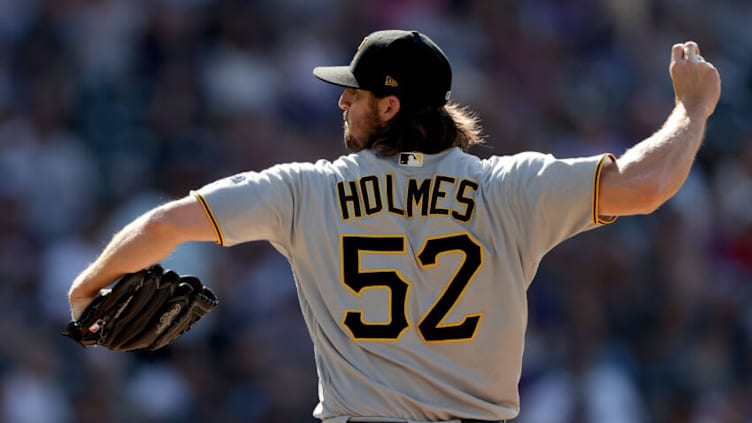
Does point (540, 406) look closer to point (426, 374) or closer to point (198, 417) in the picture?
point (198, 417)

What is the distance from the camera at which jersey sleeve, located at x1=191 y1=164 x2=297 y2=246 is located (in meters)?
3.88

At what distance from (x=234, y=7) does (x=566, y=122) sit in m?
2.74

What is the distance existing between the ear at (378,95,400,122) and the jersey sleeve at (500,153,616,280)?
1.40 feet

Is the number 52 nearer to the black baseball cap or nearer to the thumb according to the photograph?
the black baseball cap

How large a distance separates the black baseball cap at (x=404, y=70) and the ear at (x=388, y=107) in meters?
0.02

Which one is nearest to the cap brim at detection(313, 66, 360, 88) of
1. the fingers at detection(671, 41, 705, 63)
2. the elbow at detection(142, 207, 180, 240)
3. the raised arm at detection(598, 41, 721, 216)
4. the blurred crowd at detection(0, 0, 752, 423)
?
the elbow at detection(142, 207, 180, 240)

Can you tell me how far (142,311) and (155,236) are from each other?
14.4 inches

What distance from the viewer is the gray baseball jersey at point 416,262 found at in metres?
3.92

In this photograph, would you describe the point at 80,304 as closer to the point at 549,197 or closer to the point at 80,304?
the point at 80,304

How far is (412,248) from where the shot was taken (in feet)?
12.9

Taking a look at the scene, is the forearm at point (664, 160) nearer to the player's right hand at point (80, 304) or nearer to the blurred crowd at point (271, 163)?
the player's right hand at point (80, 304)

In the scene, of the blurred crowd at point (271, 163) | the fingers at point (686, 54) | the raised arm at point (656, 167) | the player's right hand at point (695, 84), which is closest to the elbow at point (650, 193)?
the raised arm at point (656, 167)

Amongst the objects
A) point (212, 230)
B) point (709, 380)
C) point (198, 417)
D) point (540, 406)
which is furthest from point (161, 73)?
point (212, 230)

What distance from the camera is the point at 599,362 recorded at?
8.88 meters
